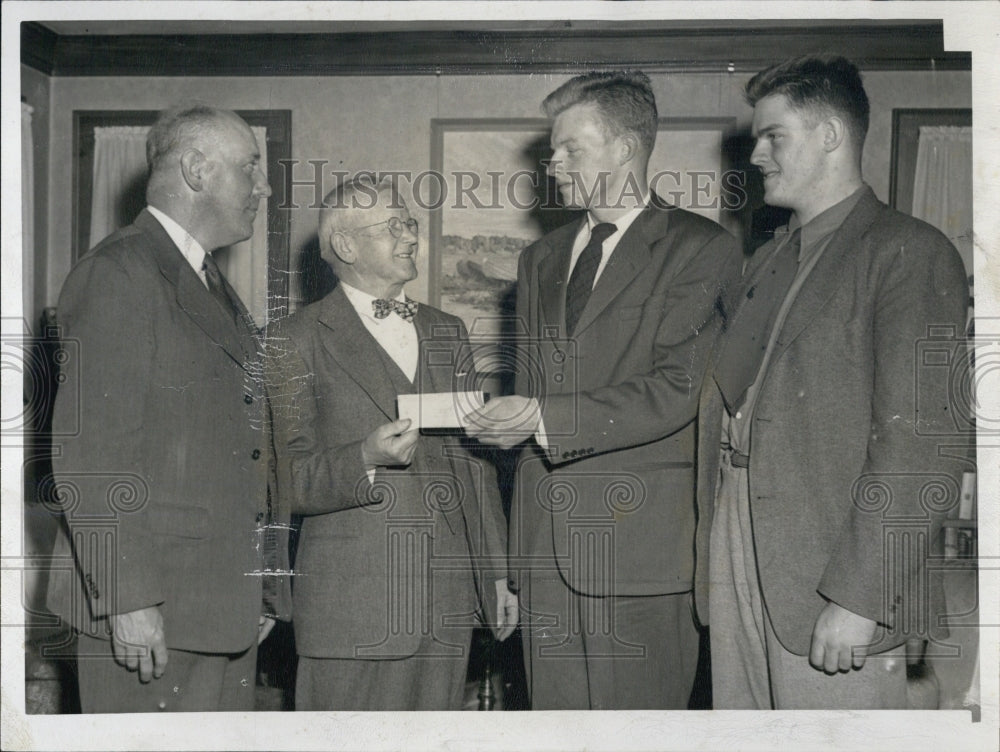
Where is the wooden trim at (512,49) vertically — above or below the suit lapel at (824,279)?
above

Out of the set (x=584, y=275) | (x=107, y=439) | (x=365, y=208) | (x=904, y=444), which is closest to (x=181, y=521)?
(x=107, y=439)

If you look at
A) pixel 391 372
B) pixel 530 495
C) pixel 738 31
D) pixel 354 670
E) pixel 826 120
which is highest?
pixel 738 31

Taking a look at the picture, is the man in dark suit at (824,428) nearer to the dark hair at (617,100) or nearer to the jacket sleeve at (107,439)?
the dark hair at (617,100)

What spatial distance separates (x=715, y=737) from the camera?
3.38m

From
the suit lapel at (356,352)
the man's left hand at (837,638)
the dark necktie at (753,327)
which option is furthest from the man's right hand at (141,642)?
→ the man's left hand at (837,638)

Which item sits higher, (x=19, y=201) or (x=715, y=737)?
(x=19, y=201)

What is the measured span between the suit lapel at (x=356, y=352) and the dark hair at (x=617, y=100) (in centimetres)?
91

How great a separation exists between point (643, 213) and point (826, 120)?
0.64 m

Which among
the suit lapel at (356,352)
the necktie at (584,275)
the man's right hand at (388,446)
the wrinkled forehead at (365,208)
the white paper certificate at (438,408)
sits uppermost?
the wrinkled forehead at (365,208)

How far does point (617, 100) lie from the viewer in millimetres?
3398

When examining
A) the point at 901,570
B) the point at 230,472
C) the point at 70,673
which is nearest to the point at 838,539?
the point at 901,570

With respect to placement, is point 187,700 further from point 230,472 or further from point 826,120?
point 826,120

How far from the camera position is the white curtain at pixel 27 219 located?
11.3ft

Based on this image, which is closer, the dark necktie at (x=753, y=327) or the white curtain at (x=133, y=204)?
the dark necktie at (x=753, y=327)
